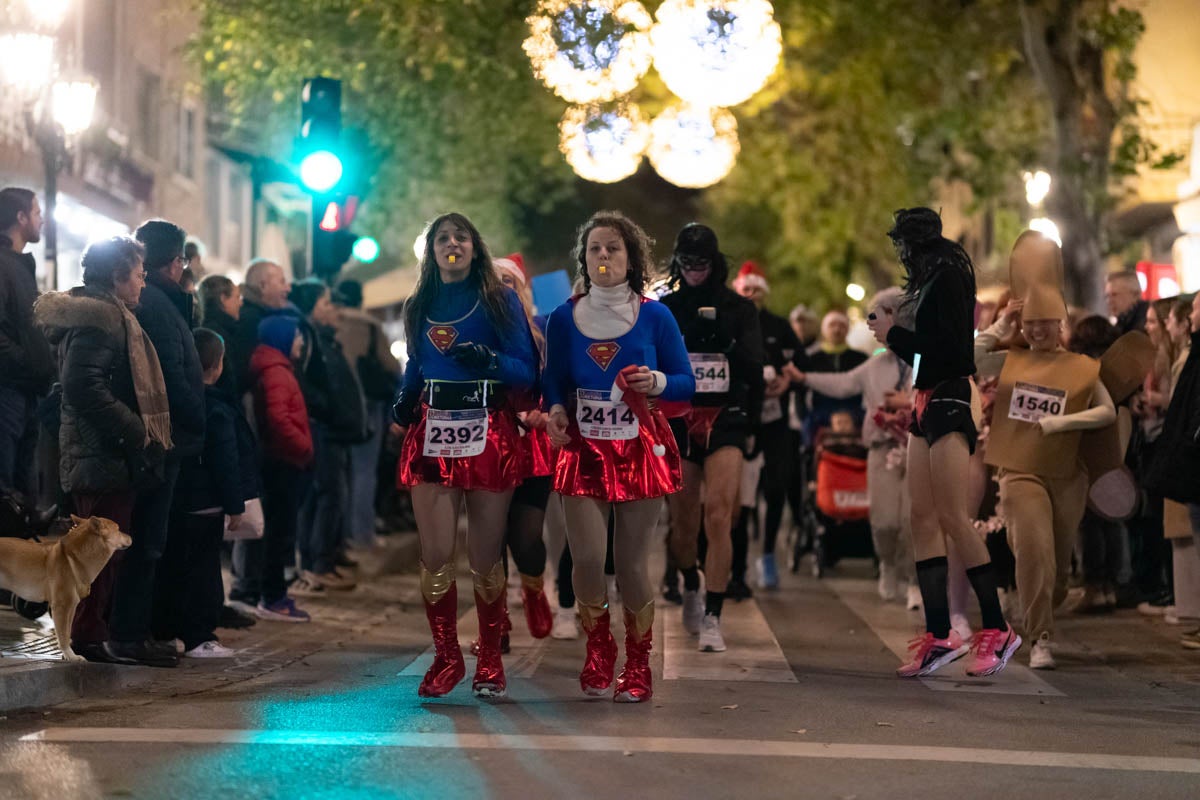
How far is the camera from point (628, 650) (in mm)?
8547

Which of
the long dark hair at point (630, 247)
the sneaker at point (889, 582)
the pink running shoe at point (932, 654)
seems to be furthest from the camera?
the sneaker at point (889, 582)

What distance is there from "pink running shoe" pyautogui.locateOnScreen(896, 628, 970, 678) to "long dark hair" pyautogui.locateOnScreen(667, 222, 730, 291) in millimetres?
2449

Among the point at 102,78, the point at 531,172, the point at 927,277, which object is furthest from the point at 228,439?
the point at 531,172

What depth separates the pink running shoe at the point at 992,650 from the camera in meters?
9.73

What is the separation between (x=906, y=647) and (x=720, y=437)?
66.2 inches

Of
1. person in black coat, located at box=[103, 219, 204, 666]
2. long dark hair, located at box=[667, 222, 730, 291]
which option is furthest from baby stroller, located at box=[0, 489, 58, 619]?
long dark hair, located at box=[667, 222, 730, 291]

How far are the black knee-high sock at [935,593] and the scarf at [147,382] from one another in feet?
12.3

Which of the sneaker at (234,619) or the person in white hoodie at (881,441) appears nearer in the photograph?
the sneaker at (234,619)

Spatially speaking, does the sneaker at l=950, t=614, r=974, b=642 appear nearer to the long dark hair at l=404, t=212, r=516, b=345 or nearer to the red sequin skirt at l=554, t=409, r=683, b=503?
the red sequin skirt at l=554, t=409, r=683, b=503

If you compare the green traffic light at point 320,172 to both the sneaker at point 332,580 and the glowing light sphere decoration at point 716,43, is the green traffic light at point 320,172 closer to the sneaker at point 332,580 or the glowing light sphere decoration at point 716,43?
the glowing light sphere decoration at point 716,43

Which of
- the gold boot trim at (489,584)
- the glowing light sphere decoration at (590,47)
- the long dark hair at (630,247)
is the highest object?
the glowing light sphere decoration at (590,47)

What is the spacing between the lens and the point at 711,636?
10688 mm

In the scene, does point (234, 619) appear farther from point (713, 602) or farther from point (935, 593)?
point (935, 593)

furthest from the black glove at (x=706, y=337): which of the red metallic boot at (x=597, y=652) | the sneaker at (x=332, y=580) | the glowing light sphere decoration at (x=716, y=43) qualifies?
the glowing light sphere decoration at (x=716, y=43)
